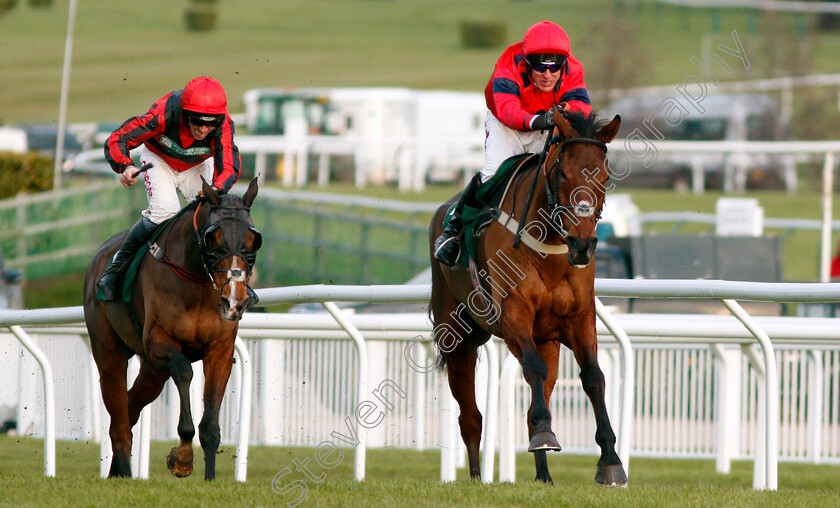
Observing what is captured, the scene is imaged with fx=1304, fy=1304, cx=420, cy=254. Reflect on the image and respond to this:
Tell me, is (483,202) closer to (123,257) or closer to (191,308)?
Answer: (191,308)

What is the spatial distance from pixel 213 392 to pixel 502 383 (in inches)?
53.7

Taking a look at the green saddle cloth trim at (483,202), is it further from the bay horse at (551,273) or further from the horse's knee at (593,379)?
the horse's knee at (593,379)

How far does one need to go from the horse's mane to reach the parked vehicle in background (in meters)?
21.5

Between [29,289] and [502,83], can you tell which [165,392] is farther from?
[29,289]

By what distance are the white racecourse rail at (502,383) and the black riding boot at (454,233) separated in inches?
8.9

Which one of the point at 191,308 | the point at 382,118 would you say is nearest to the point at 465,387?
the point at 191,308

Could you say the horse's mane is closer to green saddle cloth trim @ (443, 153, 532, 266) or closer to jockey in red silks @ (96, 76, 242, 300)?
green saddle cloth trim @ (443, 153, 532, 266)

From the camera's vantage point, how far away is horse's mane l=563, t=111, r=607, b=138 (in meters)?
5.30

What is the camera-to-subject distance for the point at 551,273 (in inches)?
215

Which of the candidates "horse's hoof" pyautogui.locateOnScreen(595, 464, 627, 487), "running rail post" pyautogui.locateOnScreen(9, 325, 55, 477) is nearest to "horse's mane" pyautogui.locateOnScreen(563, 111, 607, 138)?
"horse's hoof" pyautogui.locateOnScreen(595, 464, 627, 487)

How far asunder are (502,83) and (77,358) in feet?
15.2

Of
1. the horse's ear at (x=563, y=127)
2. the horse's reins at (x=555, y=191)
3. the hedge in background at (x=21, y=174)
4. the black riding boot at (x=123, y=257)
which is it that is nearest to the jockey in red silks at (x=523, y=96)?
the horse's reins at (x=555, y=191)

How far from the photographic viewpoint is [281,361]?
8.12m

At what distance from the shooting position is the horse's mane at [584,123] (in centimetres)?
530
